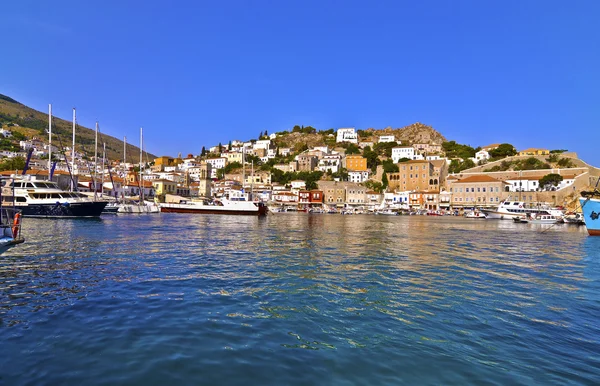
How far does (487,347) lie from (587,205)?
89.4 ft

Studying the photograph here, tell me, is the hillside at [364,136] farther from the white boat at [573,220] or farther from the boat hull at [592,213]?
the boat hull at [592,213]

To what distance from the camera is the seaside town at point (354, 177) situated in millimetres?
71188

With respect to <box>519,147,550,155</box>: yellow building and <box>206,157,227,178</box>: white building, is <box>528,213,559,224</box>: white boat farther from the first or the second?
<box>206,157,227,178</box>: white building

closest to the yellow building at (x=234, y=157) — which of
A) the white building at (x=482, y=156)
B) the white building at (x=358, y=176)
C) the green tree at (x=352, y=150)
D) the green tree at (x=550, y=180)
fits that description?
the green tree at (x=352, y=150)

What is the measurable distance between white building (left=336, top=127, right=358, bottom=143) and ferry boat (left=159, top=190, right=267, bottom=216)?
325 ft

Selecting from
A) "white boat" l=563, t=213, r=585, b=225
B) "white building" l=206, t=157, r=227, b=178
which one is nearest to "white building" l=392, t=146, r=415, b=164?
"white building" l=206, t=157, r=227, b=178

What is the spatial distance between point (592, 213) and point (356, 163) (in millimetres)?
92314

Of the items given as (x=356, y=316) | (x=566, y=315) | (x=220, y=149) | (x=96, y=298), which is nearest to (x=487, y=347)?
(x=356, y=316)

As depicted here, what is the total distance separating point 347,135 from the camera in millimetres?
149000

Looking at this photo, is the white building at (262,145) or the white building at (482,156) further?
the white building at (262,145)

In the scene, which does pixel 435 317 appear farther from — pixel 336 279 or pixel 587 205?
pixel 587 205

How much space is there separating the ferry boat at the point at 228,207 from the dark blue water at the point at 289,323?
1583 inches

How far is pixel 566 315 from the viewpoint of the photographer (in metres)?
6.76

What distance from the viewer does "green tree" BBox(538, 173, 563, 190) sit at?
71312 mm
